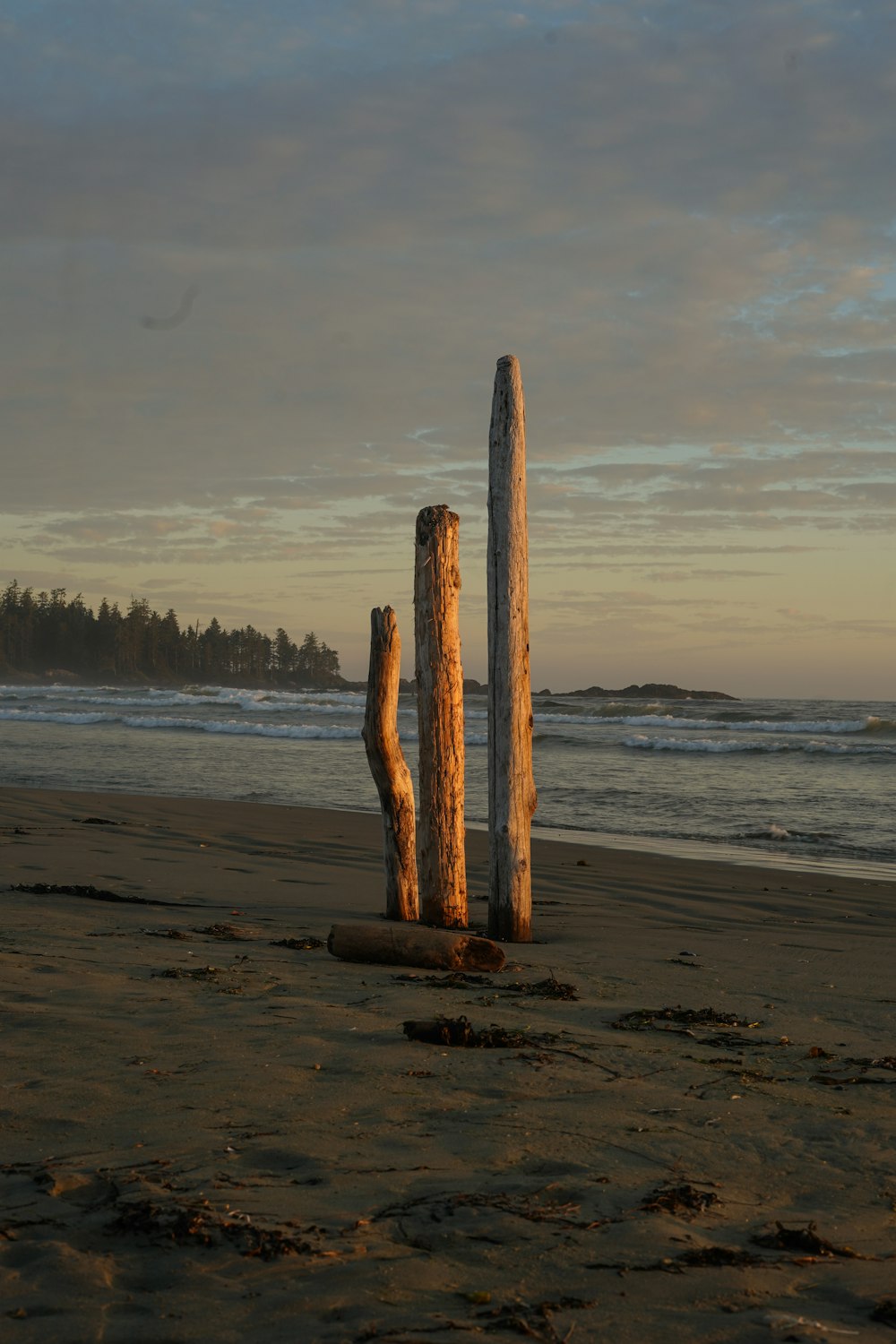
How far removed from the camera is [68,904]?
25.0 ft

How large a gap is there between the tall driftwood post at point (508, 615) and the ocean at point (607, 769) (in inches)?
237

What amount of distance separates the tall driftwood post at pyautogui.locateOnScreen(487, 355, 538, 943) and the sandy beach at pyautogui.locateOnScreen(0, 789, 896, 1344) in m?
1.00

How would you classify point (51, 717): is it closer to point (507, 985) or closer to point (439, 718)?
point (439, 718)

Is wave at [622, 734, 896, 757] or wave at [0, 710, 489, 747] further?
wave at [0, 710, 489, 747]

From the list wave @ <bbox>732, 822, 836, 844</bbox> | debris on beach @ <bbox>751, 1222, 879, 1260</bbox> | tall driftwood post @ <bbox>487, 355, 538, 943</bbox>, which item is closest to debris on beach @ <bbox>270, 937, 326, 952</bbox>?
tall driftwood post @ <bbox>487, 355, 538, 943</bbox>

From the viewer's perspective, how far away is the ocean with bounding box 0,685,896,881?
1452cm

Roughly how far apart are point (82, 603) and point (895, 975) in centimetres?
11381

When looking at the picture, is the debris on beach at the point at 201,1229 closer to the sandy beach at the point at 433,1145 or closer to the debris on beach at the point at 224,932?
the sandy beach at the point at 433,1145

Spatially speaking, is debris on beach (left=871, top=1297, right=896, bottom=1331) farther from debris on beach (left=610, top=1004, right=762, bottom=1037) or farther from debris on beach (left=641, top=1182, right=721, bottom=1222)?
debris on beach (left=610, top=1004, right=762, bottom=1037)

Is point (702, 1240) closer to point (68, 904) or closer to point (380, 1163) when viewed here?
point (380, 1163)

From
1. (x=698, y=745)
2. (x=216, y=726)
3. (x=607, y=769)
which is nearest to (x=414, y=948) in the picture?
(x=607, y=769)

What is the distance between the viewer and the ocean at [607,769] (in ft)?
47.6

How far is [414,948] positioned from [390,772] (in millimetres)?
1835

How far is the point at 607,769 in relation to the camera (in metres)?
23.2
